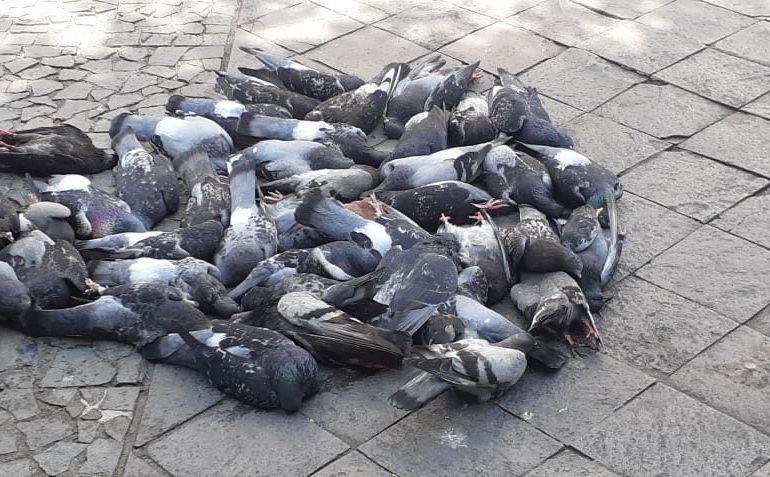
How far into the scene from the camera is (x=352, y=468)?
398 cm

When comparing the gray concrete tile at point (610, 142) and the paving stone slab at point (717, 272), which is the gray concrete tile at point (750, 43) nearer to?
the gray concrete tile at point (610, 142)

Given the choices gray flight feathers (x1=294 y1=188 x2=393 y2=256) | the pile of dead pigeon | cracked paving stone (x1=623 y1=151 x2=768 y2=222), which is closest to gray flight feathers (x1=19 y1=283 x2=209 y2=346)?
the pile of dead pigeon

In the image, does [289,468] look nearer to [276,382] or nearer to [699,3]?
[276,382]

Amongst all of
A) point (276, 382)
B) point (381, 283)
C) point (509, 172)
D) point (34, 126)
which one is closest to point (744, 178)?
point (509, 172)

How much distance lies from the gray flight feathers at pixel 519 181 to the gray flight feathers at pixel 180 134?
156 cm

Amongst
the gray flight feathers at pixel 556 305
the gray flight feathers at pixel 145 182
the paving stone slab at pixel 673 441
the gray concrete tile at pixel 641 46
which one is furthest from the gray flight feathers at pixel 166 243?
the gray concrete tile at pixel 641 46

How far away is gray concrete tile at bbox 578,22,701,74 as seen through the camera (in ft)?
23.9

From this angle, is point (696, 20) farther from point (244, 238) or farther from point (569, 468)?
point (569, 468)

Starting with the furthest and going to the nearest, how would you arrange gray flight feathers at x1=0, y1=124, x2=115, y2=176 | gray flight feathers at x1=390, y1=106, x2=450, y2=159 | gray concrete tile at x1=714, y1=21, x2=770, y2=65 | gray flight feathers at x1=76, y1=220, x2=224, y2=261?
gray concrete tile at x1=714, y1=21, x2=770, y2=65
gray flight feathers at x1=390, y1=106, x2=450, y2=159
gray flight feathers at x1=0, y1=124, x2=115, y2=176
gray flight feathers at x1=76, y1=220, x2=224, y2=261

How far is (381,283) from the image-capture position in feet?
15.3

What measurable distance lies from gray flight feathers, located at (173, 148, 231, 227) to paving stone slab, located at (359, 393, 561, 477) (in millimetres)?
1685

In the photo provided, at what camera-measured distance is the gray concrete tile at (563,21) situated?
7.67 m

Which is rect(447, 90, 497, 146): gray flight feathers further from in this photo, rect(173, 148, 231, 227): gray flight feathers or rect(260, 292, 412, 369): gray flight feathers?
rect(260, 292, 412, 369): gray flight feathers

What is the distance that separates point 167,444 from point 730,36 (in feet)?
18.2
